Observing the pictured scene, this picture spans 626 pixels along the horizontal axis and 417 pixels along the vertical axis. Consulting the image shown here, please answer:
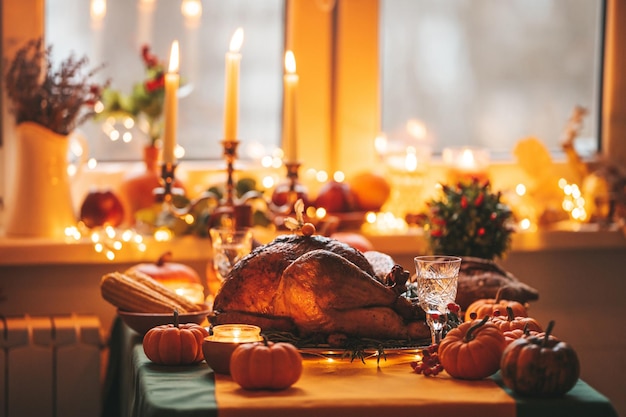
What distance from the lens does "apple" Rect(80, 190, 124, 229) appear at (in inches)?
122

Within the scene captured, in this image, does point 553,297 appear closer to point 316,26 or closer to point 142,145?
point 316,26

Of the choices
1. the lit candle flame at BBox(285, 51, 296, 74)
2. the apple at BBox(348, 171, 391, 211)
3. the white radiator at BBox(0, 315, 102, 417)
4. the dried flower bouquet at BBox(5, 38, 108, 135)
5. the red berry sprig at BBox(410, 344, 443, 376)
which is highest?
the lit candle flame at BBox(285, 51, 296, 74)

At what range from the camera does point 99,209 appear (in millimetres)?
3094

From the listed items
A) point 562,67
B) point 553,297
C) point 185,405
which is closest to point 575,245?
point 553,297

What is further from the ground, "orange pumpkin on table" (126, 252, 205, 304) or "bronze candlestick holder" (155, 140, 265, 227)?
"bronze candlestick holder" (155, 140, 265, 227)

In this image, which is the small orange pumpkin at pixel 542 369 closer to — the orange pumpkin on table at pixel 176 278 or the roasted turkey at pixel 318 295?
the roasted turkey at pixel 318 295

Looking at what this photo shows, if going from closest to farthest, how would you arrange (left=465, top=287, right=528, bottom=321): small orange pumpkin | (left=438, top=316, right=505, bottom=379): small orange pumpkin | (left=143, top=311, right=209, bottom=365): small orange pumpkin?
(left=438, top=316, right=505, bottom=379): small orange pumpkin → (left=143, top=311, right=209, bottom=365): small orange pumpkin → (left=465, top=287, right=528, bottom=321): small orange pumpkin

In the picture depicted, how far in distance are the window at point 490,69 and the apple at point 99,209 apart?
1.09m

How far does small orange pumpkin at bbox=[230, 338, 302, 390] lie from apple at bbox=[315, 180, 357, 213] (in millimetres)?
1584

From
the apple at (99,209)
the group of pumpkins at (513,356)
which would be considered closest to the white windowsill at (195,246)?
the apple at (99,209)

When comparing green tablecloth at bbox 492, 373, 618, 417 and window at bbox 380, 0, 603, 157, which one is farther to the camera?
window at bbox 380, 0, 603, 157

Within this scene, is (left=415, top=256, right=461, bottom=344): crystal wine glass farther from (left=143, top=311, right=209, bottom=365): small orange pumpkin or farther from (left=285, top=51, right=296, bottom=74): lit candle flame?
(left=285, top=51, right=296, bottom=74): lit candle flame

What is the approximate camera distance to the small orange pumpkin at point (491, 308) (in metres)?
2.07

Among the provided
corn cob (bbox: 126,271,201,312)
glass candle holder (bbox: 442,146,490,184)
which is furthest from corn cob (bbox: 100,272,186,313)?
glass candle holder (bbox: 442,146,490,184)
